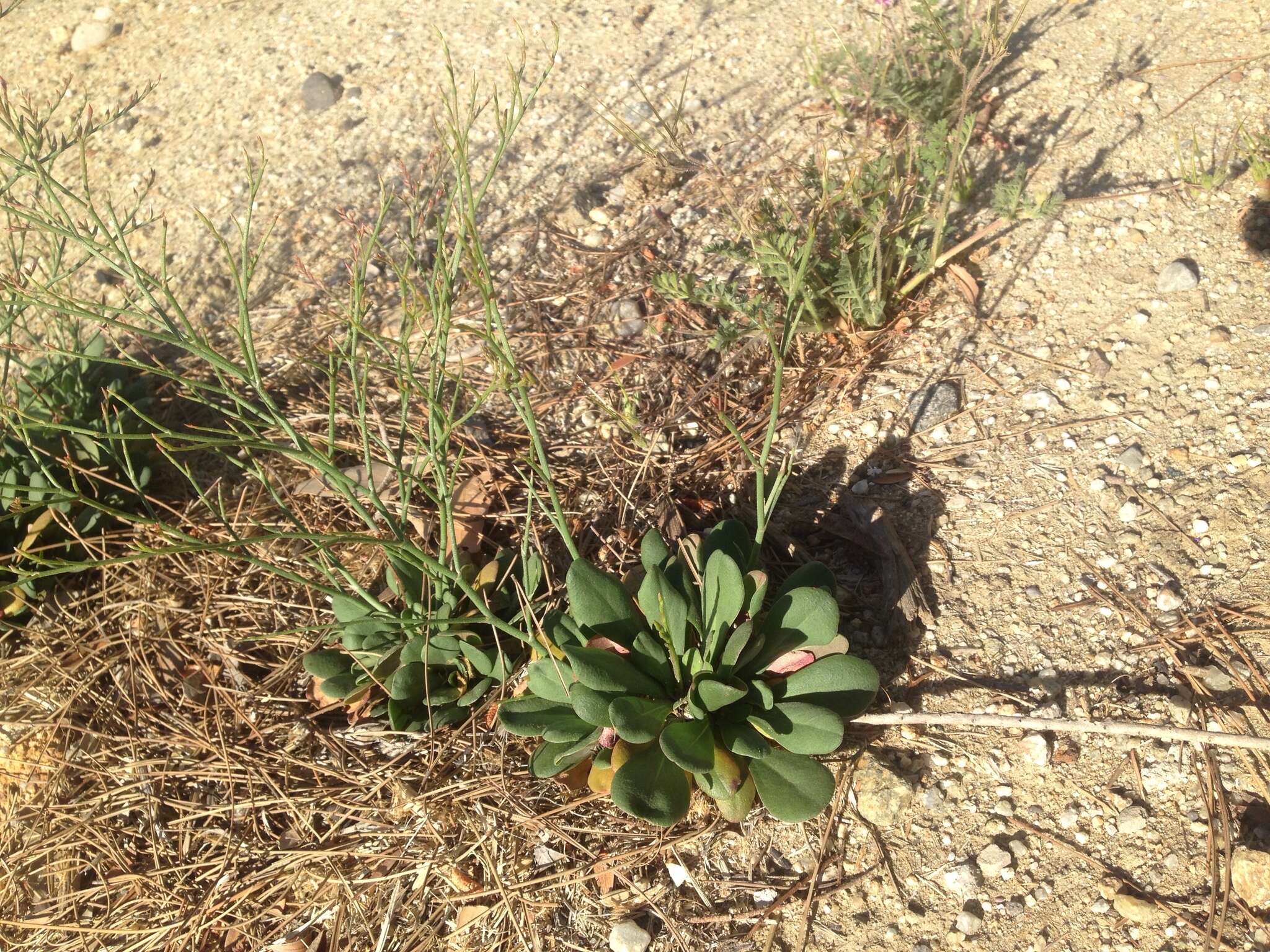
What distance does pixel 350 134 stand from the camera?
3895mm

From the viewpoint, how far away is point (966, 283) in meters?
2.78

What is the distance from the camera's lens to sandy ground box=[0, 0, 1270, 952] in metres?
1.87

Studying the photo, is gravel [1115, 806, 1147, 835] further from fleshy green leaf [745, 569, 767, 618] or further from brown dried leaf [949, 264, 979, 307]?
brown dried leaf [949, 264, 979, 307]

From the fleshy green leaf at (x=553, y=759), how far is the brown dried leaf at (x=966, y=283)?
1.71 m

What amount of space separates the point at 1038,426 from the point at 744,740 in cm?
119

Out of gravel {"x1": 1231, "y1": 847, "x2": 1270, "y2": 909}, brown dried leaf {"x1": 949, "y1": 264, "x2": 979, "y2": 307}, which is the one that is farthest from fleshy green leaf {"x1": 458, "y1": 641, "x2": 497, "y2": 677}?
brown dried leaf {"x1": 949, "y1": 264, "x2": 979, "y2": 307}

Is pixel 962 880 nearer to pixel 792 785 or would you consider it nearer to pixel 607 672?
pixel 792 785

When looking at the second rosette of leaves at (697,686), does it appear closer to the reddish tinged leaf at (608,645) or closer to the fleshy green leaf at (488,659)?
the reddish tinged leaf at (608,645)

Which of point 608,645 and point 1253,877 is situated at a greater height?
point 608,645

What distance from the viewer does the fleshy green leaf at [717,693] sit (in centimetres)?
194

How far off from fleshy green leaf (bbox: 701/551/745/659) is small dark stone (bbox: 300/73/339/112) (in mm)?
3056

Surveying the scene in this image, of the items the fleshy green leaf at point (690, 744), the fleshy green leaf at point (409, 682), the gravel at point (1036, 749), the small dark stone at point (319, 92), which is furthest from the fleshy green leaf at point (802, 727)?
the small dark stone at point (319, 92)

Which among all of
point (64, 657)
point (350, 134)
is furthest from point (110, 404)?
point (350, 134)

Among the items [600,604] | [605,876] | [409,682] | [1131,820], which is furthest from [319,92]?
[1131,820]
